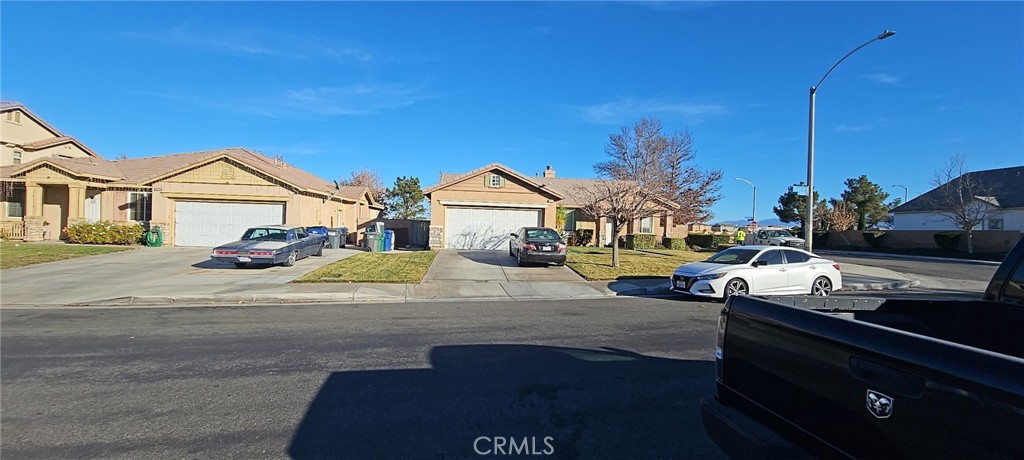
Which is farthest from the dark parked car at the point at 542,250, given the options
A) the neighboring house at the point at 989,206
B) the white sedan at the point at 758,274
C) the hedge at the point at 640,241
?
the neighboring house at the point at 989,206

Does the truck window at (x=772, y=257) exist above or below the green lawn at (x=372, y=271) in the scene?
above

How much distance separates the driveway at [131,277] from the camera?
34.4 feet

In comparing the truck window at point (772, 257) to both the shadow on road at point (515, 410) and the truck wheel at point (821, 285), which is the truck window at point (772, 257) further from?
the shadow on road at point (515, 410)

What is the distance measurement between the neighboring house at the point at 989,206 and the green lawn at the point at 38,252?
46.4 m

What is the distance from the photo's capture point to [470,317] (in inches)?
336

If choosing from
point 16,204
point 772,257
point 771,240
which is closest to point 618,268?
point 772,257

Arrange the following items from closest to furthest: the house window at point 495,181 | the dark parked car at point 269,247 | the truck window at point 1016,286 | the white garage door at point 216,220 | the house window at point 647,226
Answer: the truck window at point 1016,286 → the dark parked car at point 269,247 → the white garage door at point 216,220 → the house window at point 495,181 → the house window at point 647,226

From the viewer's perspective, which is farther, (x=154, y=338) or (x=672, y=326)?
(x=672, y=326)

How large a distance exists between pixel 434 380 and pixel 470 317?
3.68 metres

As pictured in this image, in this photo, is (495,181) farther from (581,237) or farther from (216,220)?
(216,220)

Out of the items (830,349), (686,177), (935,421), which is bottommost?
(935,421)

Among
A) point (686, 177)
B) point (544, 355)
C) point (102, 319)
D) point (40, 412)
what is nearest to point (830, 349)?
point (544, 355)

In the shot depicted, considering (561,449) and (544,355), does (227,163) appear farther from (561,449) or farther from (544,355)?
(561,449)

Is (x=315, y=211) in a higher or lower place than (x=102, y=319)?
higher
